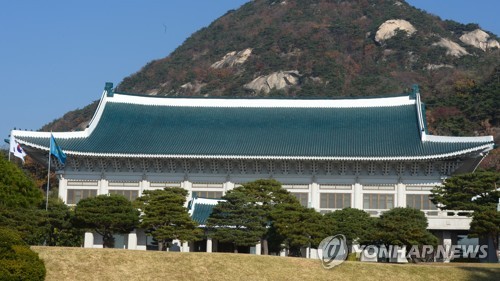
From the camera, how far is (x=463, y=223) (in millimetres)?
44469

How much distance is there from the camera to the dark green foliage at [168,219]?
40938 millimetres

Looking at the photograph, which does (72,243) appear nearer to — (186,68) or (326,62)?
(326,62)

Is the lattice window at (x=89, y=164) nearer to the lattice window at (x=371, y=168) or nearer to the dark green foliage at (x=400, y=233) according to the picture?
the lattice window at (x=371, y=168)

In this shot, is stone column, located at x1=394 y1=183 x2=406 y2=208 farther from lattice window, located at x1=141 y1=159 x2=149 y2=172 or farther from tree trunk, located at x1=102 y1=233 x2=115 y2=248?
tree trunk, located at x1=102 y1=233 x2=115 y2=248

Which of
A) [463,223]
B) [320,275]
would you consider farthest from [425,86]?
[320,275]

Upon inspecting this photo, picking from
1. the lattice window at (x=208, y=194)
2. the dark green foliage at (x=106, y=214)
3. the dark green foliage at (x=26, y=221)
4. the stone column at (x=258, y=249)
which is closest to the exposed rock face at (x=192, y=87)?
the lattice window at (x=208, y=194)

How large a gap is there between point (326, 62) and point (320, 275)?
9972cm

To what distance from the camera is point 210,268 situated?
3070 cm

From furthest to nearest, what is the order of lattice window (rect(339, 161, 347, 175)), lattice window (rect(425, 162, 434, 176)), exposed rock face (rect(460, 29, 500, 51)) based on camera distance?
exposed rock face (rect(460, 29, 500, 51)) → lattice window (rect(339, 161, 347, 175)) → lattice window (rect(425, 162, 434, 176))

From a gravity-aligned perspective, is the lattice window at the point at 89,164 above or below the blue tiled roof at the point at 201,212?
above

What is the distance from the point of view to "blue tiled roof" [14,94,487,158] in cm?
5131

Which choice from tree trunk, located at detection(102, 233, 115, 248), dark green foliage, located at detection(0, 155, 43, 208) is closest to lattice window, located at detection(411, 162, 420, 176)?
tree trunk, located at detection(102, 233, 115, 248)

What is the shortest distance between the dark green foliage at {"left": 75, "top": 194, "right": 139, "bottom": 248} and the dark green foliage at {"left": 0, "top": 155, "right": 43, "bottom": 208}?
3.74m

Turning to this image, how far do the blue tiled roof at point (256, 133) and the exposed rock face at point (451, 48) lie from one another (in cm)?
8232
